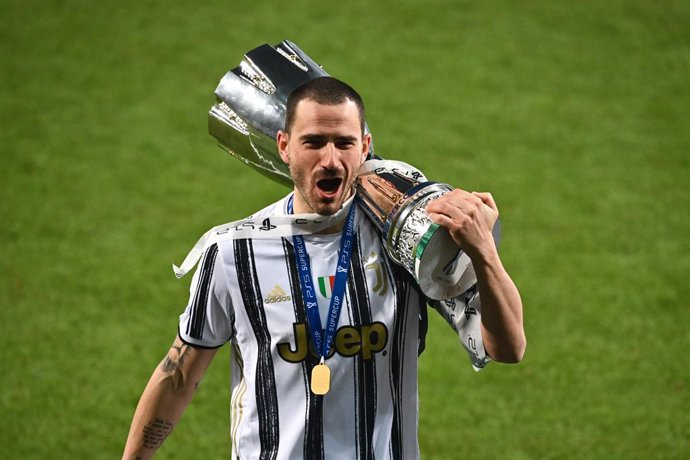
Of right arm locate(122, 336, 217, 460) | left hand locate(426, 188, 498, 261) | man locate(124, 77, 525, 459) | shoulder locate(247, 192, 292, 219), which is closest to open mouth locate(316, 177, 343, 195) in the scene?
man locate(124, 77, 525, 459)

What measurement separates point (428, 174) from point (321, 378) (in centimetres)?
514

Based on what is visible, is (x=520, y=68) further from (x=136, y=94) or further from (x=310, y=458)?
(x=310, y=458)

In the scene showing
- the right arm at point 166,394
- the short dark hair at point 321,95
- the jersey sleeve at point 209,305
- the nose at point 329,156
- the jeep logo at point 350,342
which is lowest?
the right arm at point 166,394

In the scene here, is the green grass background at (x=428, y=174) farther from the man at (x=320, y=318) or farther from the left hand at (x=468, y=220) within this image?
the left hand at (x=468, y=220)

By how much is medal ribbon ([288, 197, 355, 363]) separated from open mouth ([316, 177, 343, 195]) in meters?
0.13

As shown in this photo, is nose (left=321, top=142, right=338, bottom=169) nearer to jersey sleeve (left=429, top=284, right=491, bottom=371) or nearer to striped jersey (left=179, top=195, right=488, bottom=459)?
striped jersey (left=179, top=195, right=488, bottom=459)

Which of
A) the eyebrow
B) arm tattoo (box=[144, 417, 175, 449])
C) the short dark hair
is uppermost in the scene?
the short dark hair

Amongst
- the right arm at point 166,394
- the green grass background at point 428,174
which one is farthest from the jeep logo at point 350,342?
the green grass background at point 428,174

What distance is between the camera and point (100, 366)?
6.16 meters

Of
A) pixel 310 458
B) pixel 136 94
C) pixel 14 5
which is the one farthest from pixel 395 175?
pixel 14 5

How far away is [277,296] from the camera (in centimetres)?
297

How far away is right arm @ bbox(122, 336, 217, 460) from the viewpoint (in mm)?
3176

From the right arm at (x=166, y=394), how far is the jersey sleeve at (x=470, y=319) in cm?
71

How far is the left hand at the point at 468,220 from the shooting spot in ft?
8.27
